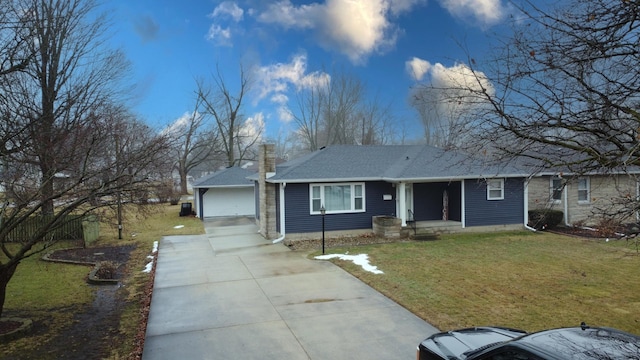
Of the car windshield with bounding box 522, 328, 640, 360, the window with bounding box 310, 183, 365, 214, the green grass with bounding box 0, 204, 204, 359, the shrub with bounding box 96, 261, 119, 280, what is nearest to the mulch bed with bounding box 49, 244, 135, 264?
the green grass with bounding box 0, 204, 204, 359

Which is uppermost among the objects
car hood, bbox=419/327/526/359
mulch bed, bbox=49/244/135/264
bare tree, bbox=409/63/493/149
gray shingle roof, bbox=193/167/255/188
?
bare tree, bbox=409/63/493/149

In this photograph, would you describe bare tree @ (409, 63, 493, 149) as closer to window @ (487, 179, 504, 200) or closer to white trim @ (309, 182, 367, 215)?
white trim @ (309, 182, 367, 215)

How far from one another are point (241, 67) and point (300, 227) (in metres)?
31.7

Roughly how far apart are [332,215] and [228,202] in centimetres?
1281

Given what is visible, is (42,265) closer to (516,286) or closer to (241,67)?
(516,286)

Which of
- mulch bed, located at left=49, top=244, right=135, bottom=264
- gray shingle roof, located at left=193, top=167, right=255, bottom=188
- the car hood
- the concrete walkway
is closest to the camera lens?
the car hood

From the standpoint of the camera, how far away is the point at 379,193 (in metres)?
17.7

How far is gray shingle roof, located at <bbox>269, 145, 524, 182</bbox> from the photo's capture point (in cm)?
1670

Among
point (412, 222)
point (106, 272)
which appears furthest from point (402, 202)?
point (106, 272)

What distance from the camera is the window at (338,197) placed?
17.0 metres

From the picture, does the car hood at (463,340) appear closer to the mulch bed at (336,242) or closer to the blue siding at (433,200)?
the mulch bed at (336,242)

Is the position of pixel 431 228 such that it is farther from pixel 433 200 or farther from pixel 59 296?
pixel 59 296

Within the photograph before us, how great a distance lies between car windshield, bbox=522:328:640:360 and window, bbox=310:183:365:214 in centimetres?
1366

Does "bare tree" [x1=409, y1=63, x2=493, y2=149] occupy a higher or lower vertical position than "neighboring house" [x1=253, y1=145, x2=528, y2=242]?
higher
